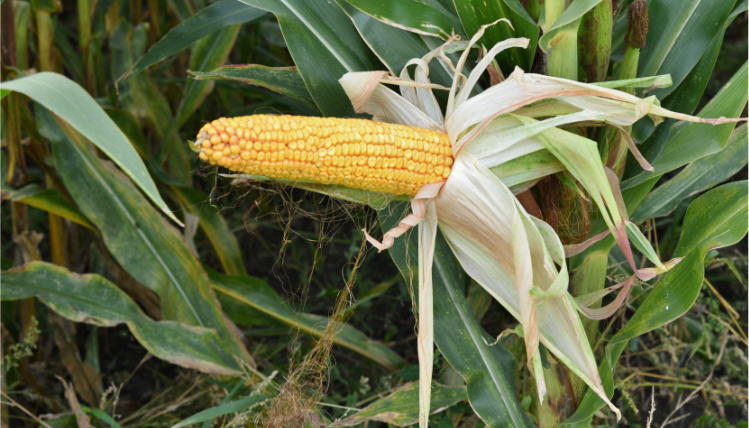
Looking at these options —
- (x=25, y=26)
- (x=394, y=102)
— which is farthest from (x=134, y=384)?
(x=394, y=102)

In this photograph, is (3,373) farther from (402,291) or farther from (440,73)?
(440,73)

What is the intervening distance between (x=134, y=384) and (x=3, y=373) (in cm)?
36

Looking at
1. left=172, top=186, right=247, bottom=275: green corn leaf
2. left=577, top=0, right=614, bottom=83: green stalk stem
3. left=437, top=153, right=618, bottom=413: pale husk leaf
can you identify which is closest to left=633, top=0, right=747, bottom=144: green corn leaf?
left=577, top=0, right=614, bottom=83: green stalk stem

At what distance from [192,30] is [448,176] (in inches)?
27.5

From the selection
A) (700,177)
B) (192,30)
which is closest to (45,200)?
(192,30)

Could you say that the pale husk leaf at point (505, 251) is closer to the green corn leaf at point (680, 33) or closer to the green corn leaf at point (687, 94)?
the green corn leaf at point (687, 94)

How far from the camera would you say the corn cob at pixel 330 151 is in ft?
2.58

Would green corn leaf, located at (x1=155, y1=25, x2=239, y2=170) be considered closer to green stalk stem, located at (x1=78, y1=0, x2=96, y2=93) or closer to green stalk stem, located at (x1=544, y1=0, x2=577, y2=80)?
green stalk stem, located at (x1=78, y1=0, x2=96, y2=93)

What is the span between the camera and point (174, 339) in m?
1.29

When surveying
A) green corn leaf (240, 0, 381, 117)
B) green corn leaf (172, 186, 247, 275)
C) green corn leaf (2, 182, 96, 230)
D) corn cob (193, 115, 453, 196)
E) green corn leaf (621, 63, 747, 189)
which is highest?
green corn leaf (240, 0, 381, 117)

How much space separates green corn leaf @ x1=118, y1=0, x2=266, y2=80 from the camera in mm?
1288

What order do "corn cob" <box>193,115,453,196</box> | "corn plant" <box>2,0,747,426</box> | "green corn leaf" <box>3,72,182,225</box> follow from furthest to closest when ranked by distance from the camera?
"corn plant" <box>2,0,747,426</box>
"corn cob" <box>193,115,453,196</box>
"green corn leaf" <box>3,72,182,225</box>

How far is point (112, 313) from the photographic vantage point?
1297 mm

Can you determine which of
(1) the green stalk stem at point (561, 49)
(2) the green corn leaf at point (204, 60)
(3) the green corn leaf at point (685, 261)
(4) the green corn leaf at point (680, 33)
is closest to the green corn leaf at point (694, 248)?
(3) the green corn leaf at point (685, 261)
